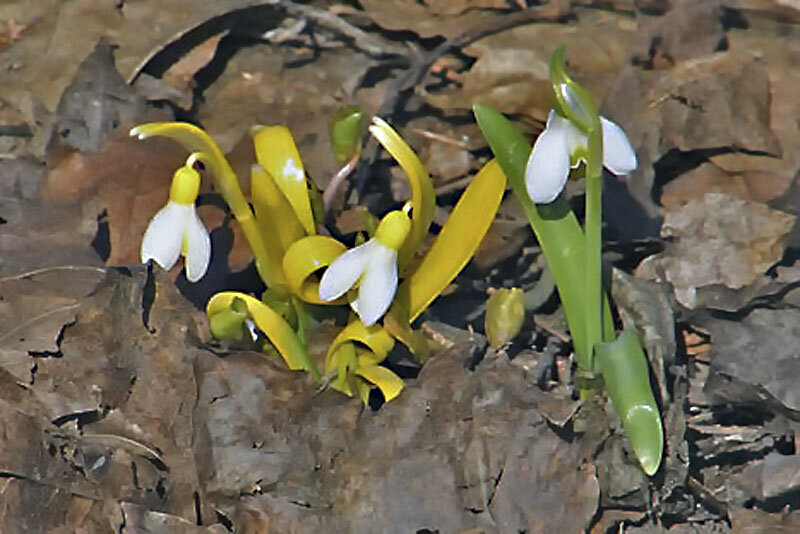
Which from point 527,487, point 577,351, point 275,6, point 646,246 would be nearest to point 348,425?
point 527,487

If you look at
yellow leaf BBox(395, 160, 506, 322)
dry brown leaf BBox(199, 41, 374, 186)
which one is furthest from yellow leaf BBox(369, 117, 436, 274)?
dry brown leaf BBox(199, 41, 374, 186)

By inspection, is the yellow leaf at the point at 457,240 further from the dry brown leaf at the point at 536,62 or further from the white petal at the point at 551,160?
the dry brown leaf at the point at 536,62

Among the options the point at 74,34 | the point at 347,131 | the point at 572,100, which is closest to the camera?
the point at 572,100

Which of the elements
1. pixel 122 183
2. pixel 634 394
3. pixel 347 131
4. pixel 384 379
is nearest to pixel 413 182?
pixel 347 131

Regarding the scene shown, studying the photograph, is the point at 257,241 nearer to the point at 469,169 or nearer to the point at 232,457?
the point at 232,457

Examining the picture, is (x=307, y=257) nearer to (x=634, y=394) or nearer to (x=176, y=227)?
(x=176, y=227)

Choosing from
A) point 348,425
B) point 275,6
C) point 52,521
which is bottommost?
point 52,521
